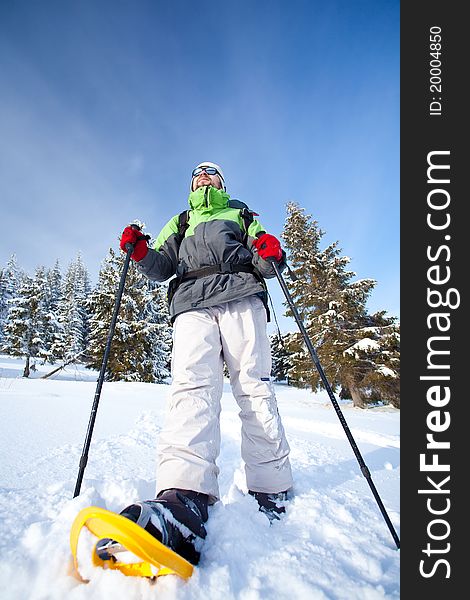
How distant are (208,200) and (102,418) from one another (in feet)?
10.6

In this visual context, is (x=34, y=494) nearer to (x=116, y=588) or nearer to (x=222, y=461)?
(x=116, y=588)

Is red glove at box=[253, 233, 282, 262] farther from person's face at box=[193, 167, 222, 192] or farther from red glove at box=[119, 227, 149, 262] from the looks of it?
person's face at box=[193, 167, 222, 192]

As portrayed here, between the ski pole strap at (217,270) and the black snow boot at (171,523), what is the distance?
148 cm

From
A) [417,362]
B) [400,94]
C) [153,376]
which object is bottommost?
[153,376]

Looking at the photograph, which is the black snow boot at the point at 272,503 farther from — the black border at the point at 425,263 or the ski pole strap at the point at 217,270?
the ski pole strap at the point at 217,270

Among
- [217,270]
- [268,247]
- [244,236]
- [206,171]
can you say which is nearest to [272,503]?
[217,270]

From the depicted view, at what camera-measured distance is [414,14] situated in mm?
1799

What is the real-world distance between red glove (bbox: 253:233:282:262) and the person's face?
110 centimetres

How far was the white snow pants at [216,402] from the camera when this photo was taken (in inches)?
62.4

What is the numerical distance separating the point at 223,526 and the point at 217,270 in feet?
5.35

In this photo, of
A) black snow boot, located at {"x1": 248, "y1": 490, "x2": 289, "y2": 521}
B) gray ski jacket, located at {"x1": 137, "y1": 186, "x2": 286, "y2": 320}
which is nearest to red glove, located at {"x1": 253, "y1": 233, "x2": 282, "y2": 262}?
gray ski jacket, located at {"x1": 137, "y1": 186, "x2": 286, "y2": 320}

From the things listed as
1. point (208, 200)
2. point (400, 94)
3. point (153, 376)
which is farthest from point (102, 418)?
point (153, 376)

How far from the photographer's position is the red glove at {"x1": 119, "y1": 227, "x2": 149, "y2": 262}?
226 cm

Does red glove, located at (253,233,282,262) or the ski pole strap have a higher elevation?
red glove, located at (253,233,282,262)
